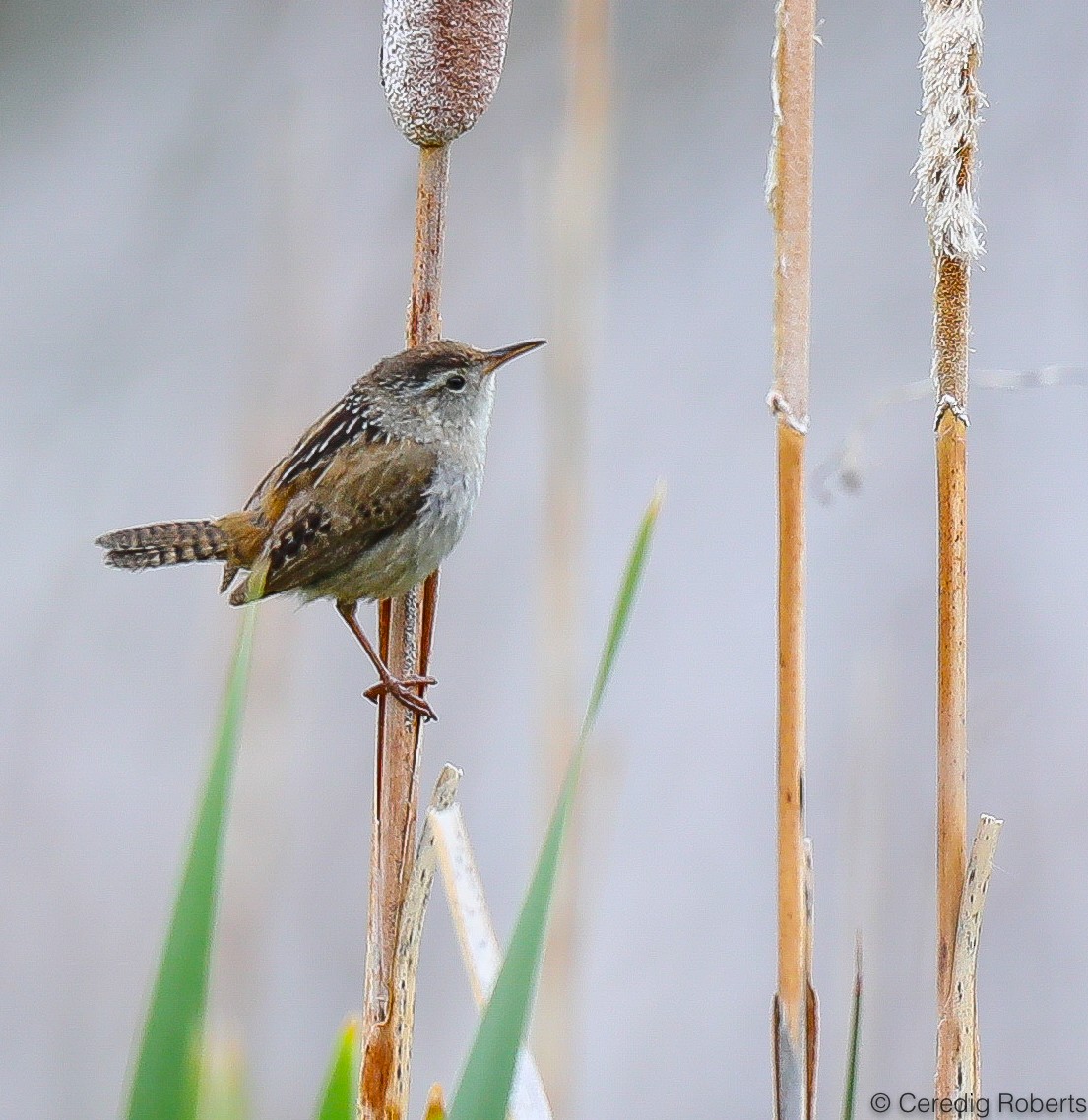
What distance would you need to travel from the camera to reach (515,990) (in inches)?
20.6

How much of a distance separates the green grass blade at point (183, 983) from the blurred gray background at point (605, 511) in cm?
175

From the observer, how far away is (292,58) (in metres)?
2.57

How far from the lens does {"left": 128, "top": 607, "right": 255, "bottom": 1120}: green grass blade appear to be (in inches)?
19.5

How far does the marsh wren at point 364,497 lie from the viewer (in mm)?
1387

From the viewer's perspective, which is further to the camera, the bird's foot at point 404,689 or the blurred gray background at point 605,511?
the blurred gray background at point 605,511

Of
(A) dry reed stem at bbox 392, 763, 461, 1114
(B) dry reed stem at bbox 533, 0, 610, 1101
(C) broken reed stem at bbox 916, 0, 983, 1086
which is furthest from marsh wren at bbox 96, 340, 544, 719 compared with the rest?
(C) broken reed stem at bbox 916, 0, 983, 1086

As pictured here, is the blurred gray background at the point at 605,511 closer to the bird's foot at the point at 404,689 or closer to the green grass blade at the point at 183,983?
the bird's foot at the point at 404,689

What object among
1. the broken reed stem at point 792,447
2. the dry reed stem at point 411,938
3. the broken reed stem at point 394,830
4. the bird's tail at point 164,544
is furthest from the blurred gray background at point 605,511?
the broken reed stem at point 792,447

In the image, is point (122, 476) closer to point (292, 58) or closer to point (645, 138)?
point (292, 58)

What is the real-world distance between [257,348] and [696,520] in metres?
1.30

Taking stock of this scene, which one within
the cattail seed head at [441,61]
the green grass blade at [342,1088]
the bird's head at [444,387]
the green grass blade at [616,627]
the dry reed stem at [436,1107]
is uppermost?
the cattail seed head at [441,61]

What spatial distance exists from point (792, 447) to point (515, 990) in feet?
1.10

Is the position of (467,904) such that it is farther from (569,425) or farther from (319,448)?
(319,448)

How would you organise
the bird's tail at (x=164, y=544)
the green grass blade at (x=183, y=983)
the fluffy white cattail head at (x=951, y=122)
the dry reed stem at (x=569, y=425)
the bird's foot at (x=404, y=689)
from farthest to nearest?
the bird's tail at (x=164, y=544) < the dry reed stem at (x=569, y=425) < the bird's foot at (x=404, y=689) < the fluffy white cattail head at (x=951, y=122) < the green grass blade at (x=183, y=983)
